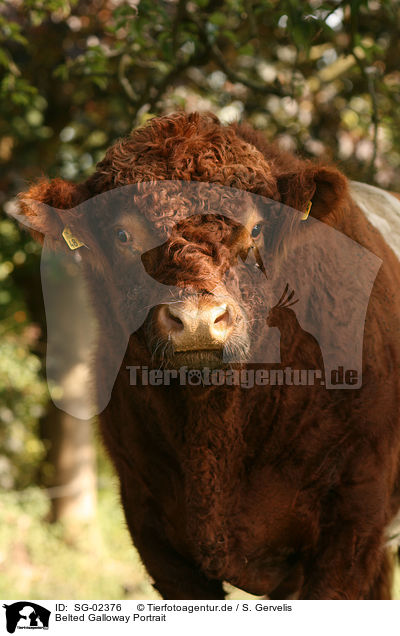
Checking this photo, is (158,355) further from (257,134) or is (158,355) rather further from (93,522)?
(93,522)

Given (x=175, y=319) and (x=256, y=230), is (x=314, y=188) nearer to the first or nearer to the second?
(x=256, y=230)

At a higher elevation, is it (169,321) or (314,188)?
(314,188)

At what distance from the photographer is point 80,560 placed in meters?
7.64

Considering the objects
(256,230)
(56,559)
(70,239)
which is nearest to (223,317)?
(256,230)

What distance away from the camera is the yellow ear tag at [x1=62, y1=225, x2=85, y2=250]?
287 cm

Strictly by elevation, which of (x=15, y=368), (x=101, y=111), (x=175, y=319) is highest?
(x=175, y=319)

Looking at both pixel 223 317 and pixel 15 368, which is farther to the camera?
pixel 15 368

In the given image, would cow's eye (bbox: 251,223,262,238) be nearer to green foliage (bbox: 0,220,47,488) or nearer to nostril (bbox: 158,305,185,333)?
nostril (bbox: 158,305,185,333)

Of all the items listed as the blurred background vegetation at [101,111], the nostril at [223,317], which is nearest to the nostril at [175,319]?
the nostril at [223,317]

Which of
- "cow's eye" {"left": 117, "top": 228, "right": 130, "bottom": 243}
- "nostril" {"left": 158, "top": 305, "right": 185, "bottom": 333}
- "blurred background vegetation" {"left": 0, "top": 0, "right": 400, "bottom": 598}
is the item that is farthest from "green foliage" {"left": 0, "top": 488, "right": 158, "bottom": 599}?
"nostril" {"left": 158, "top": 305, "right": 185, "bottom": 333}

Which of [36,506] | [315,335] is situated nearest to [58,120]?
[36,506]
